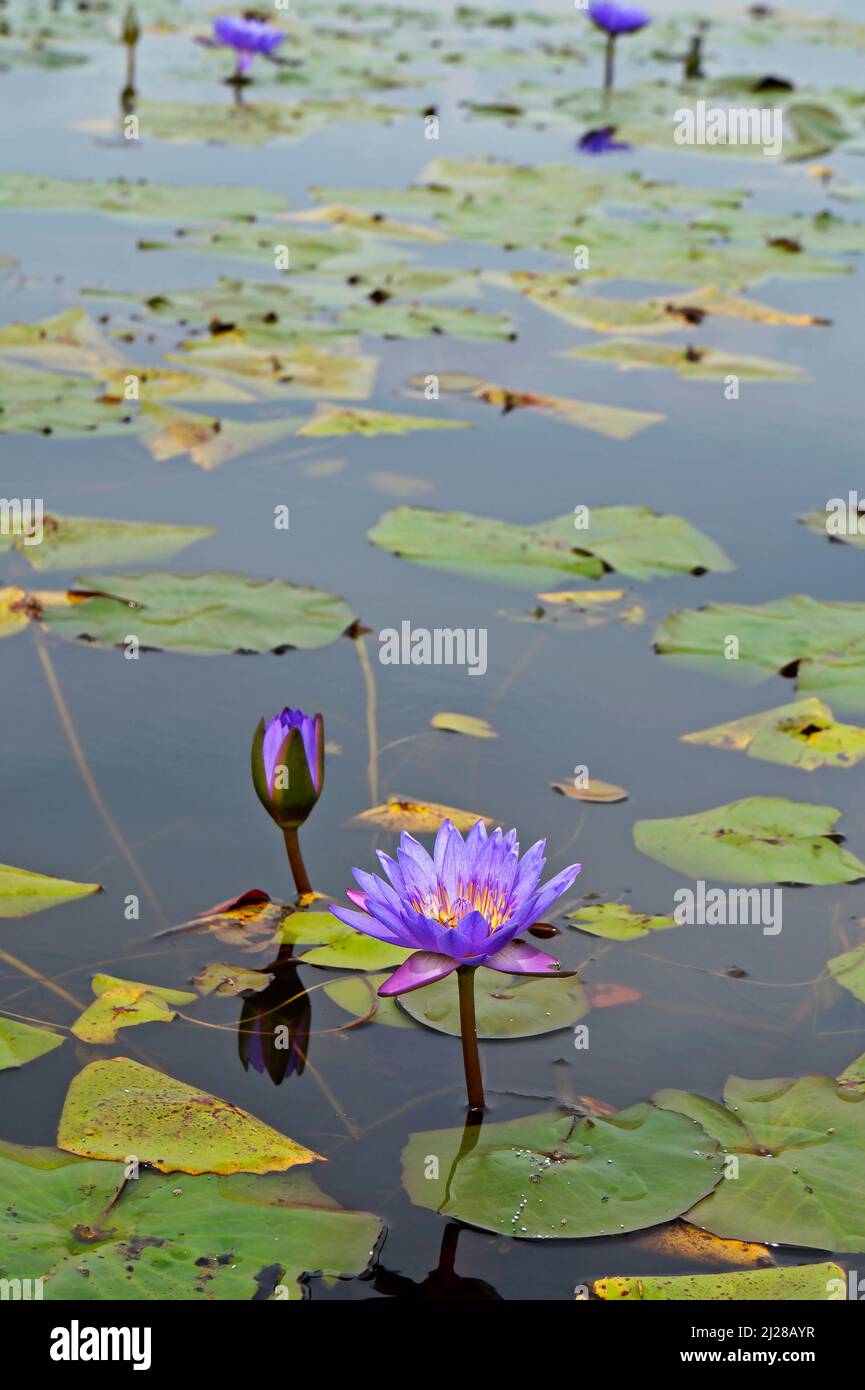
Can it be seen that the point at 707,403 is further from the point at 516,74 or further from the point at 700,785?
the point at 516,74

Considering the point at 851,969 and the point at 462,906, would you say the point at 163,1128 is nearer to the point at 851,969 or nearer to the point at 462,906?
the point at 462,906

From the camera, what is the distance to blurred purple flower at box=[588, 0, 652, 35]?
1048 cm

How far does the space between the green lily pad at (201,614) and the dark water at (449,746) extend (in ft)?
0.16

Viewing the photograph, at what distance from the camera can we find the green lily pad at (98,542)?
12.4 ft

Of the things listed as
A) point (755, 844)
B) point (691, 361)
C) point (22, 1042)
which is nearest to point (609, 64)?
point (691, 361)

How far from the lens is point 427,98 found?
10672mm

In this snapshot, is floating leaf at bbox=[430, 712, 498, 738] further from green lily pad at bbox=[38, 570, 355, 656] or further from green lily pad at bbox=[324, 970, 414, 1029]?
green lily pad at bbox=[324, 970, 414, 1029]

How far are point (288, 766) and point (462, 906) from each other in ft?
1.80

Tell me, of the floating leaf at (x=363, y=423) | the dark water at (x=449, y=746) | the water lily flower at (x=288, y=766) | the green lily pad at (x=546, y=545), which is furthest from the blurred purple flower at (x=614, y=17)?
the water lily flower at (x=288, y=766)

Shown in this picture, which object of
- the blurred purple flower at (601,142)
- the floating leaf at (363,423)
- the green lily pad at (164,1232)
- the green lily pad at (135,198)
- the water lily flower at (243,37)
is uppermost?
the water lily flower at (243,37)

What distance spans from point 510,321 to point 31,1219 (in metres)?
4.64

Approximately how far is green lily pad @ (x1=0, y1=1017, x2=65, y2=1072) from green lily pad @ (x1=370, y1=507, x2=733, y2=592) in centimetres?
193

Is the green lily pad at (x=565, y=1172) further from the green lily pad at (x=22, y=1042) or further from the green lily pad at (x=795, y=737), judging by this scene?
the green lily pad at (x=795, y=737)

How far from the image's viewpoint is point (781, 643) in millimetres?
3553
